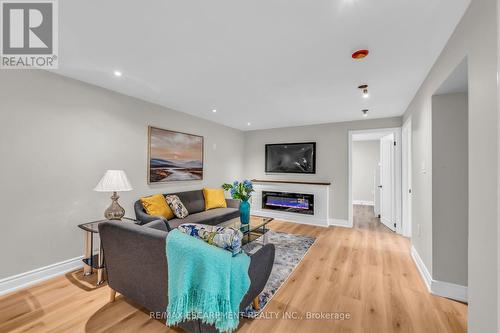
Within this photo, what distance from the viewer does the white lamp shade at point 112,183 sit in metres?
2.35

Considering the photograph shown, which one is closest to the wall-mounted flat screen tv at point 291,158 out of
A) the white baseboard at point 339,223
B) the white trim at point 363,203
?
the white baseboard at point 339,223

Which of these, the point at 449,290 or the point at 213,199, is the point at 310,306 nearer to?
the point at 449,290

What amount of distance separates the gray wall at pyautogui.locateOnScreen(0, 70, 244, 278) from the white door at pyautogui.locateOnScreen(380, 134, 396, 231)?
4.83 meters

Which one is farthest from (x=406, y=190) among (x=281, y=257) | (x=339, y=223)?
(x=281, y=257)

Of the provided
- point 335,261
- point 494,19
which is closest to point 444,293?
point 335,261

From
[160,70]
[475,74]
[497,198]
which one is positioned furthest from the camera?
[160,70]

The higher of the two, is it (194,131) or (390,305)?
(194,131)

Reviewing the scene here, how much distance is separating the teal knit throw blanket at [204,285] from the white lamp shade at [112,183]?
154 centimetres

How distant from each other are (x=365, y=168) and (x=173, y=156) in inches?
257

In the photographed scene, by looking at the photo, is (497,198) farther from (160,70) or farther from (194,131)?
(194,131)

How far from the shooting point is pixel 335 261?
2822 mm

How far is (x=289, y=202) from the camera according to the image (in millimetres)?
5016

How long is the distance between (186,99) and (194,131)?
1.05 metres

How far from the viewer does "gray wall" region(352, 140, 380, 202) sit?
23.1 ft
